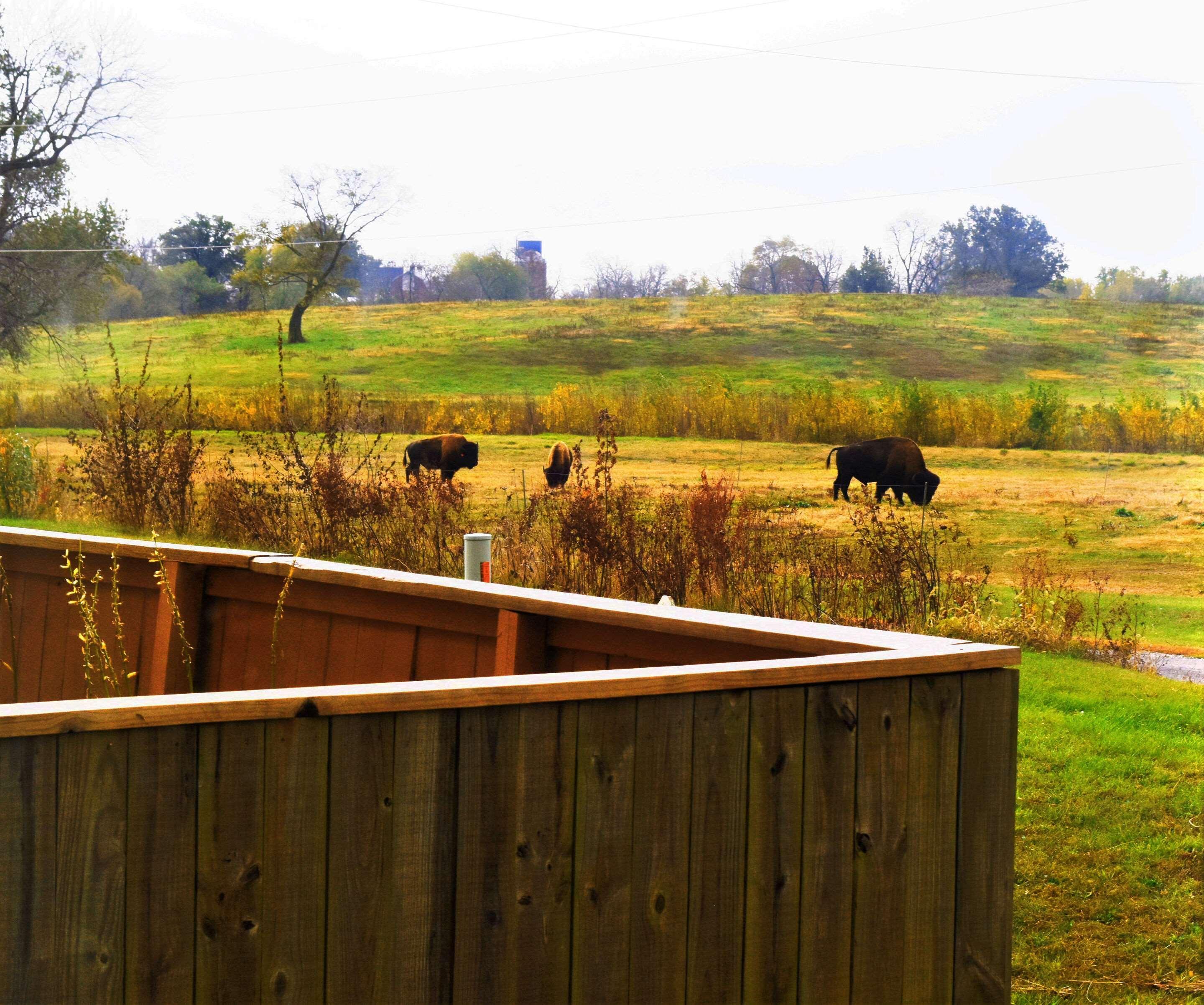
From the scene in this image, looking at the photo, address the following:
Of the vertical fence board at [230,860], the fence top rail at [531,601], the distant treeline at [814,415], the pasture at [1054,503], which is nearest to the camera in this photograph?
the vertical fence board at [230,860]

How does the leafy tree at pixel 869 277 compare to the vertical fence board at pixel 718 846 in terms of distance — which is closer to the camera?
the vertical fence board at pixel 718 846

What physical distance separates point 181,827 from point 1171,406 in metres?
11.4

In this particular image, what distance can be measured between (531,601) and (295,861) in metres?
1.21

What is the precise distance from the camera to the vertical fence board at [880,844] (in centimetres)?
204

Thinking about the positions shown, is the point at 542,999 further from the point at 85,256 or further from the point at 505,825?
the point at 85,256

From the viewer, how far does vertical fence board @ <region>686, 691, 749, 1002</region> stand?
75.8 inches

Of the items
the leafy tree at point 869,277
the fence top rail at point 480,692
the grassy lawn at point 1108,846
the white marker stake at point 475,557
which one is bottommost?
the grassy lawn at point 1108,846

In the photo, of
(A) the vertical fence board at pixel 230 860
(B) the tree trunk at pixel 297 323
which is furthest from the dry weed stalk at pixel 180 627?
(B) the tree trunk at pixel 297 323

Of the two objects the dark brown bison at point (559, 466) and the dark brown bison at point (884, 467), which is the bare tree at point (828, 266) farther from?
the dark brown bison at point (559, 466)

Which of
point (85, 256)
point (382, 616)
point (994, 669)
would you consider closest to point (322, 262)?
point (85, 256)

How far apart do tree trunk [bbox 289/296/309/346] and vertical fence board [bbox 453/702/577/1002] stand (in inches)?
A: 575

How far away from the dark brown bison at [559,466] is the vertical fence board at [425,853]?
11.0 m

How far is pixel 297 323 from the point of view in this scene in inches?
626

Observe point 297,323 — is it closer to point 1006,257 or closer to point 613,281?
point 613,281
